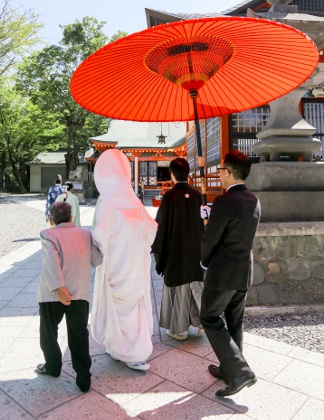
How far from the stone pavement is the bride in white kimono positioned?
25 cm

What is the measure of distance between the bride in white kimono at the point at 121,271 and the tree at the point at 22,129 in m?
26.9

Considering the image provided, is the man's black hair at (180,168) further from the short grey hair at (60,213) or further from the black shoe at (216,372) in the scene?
the black shoe at (216,372)

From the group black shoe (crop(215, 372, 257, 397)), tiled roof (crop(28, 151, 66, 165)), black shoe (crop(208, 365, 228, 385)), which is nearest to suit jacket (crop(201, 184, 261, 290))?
black shoe (crop(215, 372, 257, 397))

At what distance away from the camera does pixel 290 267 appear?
443cm

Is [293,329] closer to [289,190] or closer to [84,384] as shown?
[289,190]

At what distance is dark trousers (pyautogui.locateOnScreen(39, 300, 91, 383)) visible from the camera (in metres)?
2.51

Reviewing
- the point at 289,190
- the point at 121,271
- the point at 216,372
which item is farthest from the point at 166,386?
the point at 289,190

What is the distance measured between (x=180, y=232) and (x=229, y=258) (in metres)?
0.94

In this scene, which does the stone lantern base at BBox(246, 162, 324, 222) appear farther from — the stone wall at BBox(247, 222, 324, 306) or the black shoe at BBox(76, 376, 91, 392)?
the black shoe at BBox(76, 376, 91, 392)

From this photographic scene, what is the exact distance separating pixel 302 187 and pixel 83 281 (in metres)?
3.43

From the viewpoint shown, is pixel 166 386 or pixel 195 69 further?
pixel 195 69

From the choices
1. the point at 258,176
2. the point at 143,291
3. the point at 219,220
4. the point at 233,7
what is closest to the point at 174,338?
the point at 143,291

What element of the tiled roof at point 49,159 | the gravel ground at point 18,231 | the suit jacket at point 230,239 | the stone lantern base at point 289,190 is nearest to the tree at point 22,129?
the tiled roof at point 49,159

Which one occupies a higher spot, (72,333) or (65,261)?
(65,261)
